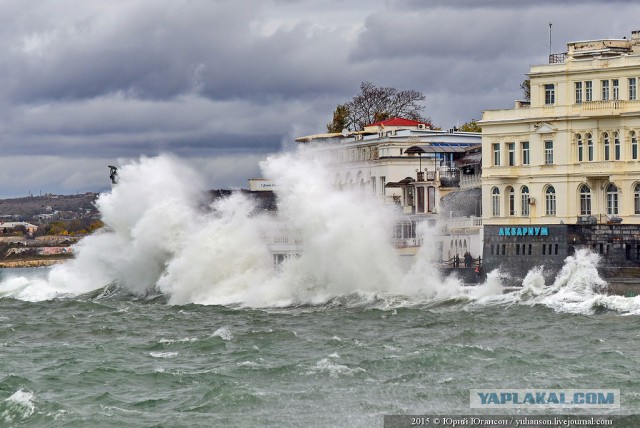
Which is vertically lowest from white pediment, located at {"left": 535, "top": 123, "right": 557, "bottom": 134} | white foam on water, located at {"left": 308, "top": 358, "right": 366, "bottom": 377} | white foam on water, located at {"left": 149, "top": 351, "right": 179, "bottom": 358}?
white foam on water, located at {"left": 149, "top": 351, "right": 179, "bottom": 358}

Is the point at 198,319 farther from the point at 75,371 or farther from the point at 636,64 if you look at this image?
the point at 636,64

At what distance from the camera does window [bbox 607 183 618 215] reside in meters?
69.8

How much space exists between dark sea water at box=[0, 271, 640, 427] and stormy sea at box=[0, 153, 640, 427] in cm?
9

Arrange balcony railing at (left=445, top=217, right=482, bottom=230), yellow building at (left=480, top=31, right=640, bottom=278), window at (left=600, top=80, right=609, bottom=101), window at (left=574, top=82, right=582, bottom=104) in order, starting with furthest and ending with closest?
balcony railing at (left=445, top=217, right=482, bottom=230) → window at (left=574, top=82, right=582, bottom=104) → window at (left=600, top=80, right=609, bottom=101) → yellow building at (left=480, top=31, right=640, bottom=278)

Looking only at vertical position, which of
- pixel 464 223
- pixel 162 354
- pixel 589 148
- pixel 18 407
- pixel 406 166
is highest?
pixel 589 148

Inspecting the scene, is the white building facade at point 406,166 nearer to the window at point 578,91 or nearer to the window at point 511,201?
the window at point 511,201

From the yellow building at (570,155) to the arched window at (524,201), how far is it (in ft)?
0.15

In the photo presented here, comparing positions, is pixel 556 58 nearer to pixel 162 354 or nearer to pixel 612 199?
pixel 612 199

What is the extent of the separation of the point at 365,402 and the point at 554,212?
35368mm

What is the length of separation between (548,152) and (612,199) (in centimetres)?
386

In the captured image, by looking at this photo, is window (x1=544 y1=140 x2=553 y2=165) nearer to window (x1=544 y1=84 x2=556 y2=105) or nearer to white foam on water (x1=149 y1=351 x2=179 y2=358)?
window (x1=544 y1=84 x2=556 y2=105)

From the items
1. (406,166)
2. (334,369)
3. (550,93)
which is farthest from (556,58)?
(334,369)

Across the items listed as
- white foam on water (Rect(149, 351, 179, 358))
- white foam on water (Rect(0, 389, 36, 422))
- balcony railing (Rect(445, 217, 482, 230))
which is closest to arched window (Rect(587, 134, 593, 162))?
balcony railing (Rect(445, 217, 482, 230))

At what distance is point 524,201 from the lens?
240 feet
